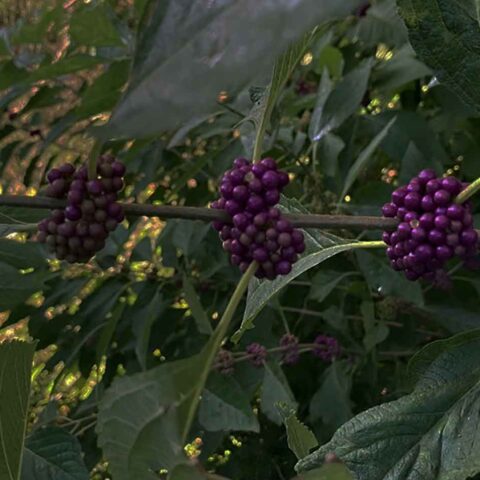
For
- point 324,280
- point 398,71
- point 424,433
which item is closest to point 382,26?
point 398,71

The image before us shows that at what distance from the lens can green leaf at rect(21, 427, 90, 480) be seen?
27.6 inches

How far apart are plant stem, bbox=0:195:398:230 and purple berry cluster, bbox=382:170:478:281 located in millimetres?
21

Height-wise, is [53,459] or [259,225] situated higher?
[259,225]

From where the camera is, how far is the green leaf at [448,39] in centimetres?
47

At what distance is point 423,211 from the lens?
0.49 m

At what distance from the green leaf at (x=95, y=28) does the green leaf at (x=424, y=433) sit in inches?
21.4

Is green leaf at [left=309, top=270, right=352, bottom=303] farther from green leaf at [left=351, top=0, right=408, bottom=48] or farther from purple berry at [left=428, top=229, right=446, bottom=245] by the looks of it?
purple berry at [left=428, top=229, right=446, bottom=245]

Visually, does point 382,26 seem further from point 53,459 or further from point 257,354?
point 53,459

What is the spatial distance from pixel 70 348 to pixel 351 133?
1.66ft

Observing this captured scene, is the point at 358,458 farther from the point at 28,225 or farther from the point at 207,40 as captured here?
the point at 207,40

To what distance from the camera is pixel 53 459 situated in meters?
0.72

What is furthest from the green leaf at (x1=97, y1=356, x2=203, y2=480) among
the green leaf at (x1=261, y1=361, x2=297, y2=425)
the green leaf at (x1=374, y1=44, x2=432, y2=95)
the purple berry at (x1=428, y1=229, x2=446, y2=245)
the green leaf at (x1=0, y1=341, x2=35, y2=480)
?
the green leaf at (x1=374, y1=44, x2=432, y2=95)

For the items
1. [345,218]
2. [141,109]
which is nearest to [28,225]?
[345,218]

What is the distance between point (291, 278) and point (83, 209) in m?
0.15
